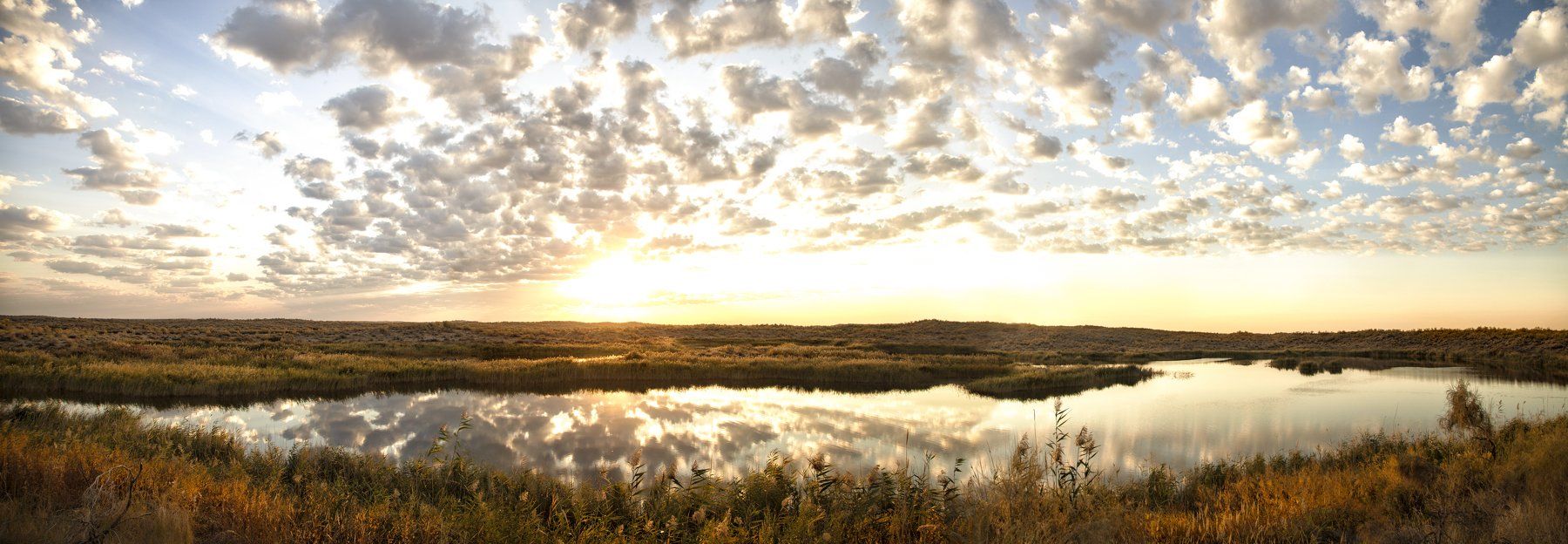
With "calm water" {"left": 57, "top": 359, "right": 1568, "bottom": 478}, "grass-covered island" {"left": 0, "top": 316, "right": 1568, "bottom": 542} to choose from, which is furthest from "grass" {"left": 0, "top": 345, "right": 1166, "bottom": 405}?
"calm water" {"left": 57, "top": 359, "right": 1568, "bottom": 478}

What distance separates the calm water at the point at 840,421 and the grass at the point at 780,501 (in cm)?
249

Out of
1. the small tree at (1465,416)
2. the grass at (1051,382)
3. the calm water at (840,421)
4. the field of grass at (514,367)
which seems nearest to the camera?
the small tree at (1465,416)

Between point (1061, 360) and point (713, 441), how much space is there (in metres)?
38.1

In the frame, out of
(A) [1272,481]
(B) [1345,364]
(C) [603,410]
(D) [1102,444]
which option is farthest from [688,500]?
(B) [1345,364]

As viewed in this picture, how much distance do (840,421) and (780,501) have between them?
34.7 feet

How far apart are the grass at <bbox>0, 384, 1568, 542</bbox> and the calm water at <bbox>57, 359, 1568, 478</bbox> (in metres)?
2.49

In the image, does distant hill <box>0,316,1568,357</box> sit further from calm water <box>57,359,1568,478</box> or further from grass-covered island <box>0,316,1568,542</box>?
grass-covered island <box>0,316,1568,542</box>

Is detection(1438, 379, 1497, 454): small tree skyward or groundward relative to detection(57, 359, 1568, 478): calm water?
skyward

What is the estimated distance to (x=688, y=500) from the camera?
912cm

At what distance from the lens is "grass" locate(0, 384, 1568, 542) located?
609 cm

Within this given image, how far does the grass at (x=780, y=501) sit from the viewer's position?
6.09 m

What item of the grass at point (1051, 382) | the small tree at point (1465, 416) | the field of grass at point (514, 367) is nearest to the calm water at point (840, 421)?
the grass at point (1051, 382)

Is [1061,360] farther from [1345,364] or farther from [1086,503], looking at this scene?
[1086,503]

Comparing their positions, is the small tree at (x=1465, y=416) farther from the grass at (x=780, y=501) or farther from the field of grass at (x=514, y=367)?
the field of grass at (x=514, y=367)
